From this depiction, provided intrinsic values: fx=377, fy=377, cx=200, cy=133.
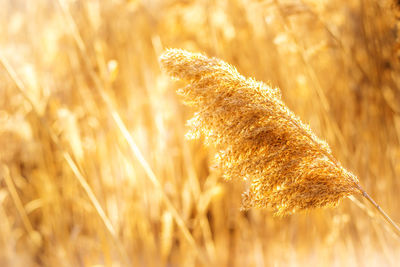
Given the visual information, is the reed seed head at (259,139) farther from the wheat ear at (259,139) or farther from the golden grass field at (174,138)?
the golden grass field at (174,138)

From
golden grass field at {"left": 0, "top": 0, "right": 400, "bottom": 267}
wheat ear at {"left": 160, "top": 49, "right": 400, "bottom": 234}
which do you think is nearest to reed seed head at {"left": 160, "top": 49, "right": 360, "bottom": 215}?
wheat ear at {"left": 160, "top": 49, "right": 400, "bottom": 234}

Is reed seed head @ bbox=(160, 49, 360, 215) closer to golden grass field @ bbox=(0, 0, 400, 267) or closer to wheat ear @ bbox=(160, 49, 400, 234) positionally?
wheat ear @ bbox=(160, 49, 400, 234)

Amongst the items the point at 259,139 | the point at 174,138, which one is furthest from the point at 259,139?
the point at 174,138

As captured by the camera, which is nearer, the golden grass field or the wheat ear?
the wheat ear

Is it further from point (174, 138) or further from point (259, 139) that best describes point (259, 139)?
point (174, 138)

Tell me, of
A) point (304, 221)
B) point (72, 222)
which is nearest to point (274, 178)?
point (304, 221)

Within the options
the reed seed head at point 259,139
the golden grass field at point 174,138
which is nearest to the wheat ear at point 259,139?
the reed seed head at point 259,139
